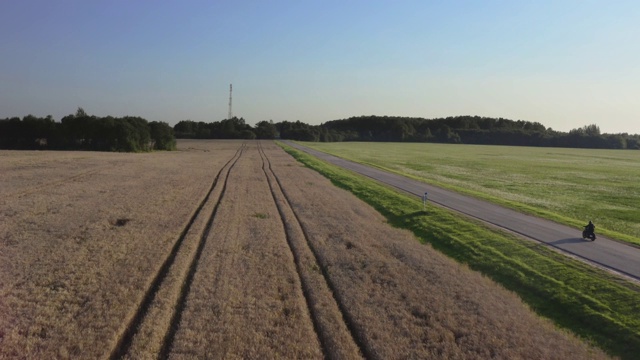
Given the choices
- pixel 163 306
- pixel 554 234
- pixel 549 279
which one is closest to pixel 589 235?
pixel 554 234

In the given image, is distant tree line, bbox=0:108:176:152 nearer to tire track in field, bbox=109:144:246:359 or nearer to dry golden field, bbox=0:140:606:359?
dry golden field, bbox=0:140:606:359

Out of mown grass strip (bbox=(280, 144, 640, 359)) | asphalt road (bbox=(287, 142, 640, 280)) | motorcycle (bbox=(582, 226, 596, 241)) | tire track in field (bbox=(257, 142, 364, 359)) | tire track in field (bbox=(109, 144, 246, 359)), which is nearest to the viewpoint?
tire track in field (bbox=(109, 144, 246, 359))

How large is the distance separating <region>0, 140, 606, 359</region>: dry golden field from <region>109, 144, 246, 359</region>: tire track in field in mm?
43

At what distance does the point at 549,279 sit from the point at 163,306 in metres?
11.8

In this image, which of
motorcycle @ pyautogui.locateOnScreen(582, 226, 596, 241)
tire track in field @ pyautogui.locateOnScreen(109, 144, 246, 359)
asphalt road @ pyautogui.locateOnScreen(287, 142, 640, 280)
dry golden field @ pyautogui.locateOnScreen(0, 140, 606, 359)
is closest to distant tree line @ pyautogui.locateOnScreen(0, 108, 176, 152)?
dry golden field @ pyautogui.locateOnScreen(0, 140, 606, 359)

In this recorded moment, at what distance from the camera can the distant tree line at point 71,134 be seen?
7469 cm

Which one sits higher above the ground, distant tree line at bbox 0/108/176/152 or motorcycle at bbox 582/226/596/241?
distant tree line at bbox 0/108/176/152

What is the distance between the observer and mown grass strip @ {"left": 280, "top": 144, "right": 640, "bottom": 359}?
1120 centimetres

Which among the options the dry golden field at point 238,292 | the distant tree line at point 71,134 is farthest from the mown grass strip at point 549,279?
the distant tree line at point 71,134

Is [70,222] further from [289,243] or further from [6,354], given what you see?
[6,354]

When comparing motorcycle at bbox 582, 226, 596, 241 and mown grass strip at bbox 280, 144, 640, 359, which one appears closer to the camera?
mown grass strip at bbox 280, 144, 640, 359

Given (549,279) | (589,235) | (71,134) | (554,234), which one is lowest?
(549,279)

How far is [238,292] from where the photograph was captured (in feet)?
39.1

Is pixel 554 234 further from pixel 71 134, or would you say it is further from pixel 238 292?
pixel 71 134
